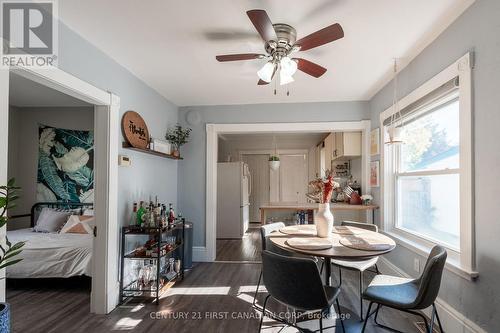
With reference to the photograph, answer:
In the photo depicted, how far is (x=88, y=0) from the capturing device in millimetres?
1714

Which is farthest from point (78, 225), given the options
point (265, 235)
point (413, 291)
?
point (413, 291)

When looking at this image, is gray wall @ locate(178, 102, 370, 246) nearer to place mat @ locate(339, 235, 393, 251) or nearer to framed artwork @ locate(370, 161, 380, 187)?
framed artwork @ locate(370, 161, 380, 187)

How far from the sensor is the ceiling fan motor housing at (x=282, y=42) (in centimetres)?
196

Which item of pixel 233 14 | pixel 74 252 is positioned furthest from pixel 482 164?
pixel 74 252

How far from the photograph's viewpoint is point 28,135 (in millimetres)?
4355

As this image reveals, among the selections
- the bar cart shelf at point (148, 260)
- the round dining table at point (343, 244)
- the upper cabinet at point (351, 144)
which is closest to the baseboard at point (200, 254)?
the bar cart shelf at point (148, 260)

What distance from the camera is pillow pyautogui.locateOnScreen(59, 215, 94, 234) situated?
11.6 feet

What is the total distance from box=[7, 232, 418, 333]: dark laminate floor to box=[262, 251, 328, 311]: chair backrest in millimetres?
791

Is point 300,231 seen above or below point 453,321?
above

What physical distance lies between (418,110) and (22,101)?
546 centimetres

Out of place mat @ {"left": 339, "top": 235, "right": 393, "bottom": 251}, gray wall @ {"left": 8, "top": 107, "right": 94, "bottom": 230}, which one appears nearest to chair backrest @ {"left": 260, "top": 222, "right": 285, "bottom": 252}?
place mat @ {"left": 339, "top": 235, "right": 393, "bottom": 251}

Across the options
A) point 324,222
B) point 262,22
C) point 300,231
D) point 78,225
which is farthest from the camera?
point 78,225

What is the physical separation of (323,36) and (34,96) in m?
4.26

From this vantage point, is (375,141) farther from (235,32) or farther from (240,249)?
(240,249)
